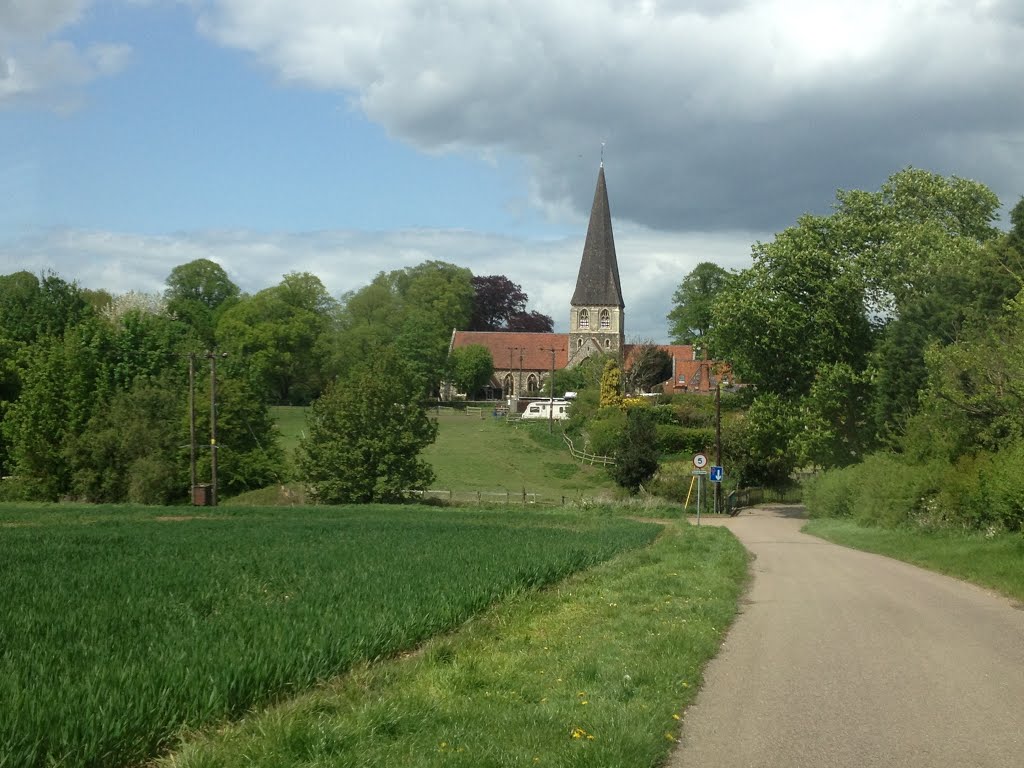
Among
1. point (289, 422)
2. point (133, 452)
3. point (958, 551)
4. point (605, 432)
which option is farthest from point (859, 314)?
point (289, 422)

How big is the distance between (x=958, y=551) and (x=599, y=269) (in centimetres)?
10371

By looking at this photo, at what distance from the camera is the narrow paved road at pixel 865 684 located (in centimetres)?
742

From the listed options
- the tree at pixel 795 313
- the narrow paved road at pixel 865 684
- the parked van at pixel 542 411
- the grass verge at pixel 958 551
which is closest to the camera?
the narrow paved road at pixel 865 684

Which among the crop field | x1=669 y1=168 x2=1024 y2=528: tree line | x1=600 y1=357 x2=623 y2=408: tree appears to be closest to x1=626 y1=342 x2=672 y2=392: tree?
x1=600 y1=357 x2=623 y2=408: tree

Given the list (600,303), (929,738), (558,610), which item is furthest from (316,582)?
(600,303)

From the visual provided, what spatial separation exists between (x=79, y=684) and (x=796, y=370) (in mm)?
42871

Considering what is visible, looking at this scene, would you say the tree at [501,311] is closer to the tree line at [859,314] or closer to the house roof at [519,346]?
the house roof at [519,346]

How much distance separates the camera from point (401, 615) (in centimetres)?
1168

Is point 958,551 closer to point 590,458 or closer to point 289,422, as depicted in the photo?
point 590,458

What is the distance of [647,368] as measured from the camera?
10438 cm

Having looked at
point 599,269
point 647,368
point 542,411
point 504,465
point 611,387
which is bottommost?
point 504,465

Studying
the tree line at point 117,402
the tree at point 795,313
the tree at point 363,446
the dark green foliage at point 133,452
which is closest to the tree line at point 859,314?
the tree at point 795,313

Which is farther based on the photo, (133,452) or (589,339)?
(589,339)

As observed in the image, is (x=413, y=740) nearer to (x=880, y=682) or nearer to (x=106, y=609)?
(x=880, y=682)
